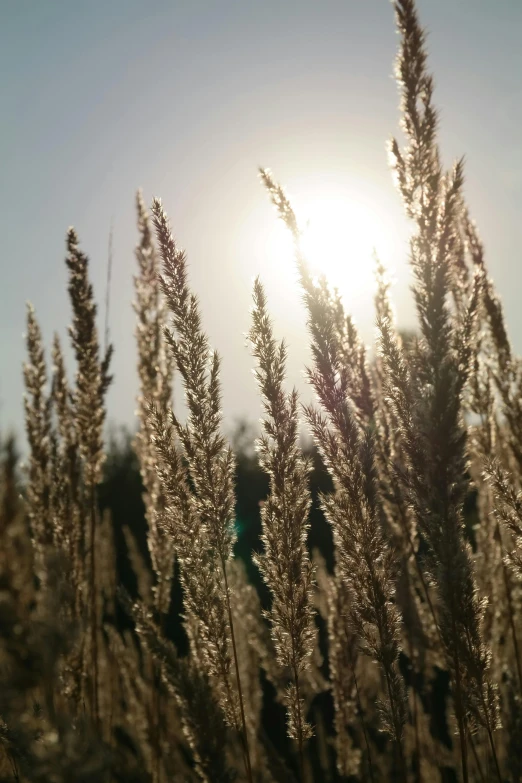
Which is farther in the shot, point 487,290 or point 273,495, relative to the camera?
point 487,290

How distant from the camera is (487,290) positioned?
4.09 metres

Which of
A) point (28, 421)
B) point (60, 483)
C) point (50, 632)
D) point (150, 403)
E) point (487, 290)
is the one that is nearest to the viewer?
point (50, 632)

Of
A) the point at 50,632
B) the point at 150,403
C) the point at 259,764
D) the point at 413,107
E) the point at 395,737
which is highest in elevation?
the point at 413,107

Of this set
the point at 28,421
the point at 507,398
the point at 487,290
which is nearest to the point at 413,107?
the point at 487,290

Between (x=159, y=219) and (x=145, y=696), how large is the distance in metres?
3.64

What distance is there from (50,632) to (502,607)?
359 cm

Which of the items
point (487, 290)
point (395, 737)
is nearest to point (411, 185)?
point (487, 290)

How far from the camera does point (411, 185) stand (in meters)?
2.44

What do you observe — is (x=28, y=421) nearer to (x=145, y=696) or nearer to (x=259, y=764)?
(x=145, y=696)

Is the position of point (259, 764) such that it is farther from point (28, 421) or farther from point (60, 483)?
point (28, 421)

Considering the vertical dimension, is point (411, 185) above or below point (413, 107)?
below

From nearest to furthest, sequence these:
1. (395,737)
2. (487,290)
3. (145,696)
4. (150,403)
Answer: (395,737), (150,403), (487,290), (145,696)

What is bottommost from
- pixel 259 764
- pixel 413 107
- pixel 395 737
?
pixel 259 764

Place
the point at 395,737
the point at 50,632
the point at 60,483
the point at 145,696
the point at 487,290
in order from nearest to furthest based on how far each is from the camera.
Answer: the point at 50,632, the point at 395,737, the point at 60,483, the point at 487,290, the point at 145,696
